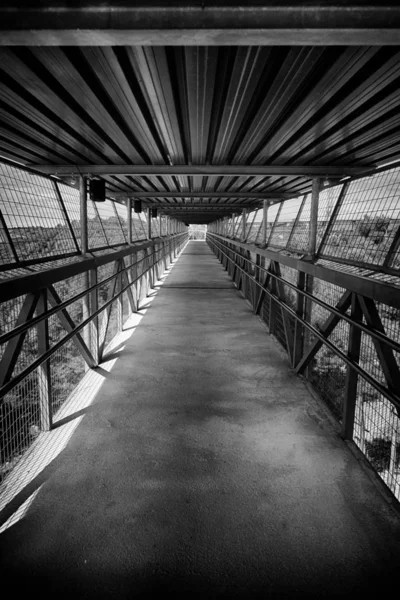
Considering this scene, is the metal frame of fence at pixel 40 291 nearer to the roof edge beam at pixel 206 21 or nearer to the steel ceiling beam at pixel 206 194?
the steel ceiling beam at pixel 206 194

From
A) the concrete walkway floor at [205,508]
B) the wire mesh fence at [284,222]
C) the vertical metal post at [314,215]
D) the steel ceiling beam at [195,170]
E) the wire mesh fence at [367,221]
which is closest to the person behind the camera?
the concrete walkway floor at [205,508]

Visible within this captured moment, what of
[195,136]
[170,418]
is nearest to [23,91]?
[195,136]

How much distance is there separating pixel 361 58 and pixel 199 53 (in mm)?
866

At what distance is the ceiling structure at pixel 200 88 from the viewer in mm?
1440

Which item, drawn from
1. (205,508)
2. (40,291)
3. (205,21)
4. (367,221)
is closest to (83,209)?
(40,291)

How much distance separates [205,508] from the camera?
176cm

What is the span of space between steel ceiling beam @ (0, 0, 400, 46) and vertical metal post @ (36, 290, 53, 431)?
154 cm

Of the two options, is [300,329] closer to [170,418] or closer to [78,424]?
[170,418]

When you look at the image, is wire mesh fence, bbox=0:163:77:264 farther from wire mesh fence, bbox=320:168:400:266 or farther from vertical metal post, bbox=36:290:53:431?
wire mesh fence, bbox=320:168:400:266

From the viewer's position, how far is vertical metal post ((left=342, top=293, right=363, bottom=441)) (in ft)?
7.75

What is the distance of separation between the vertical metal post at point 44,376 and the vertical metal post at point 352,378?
1983mm

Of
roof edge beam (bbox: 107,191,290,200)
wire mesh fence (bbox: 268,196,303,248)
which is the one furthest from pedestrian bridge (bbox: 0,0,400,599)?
wire mesh fence (bbox: 268,196,303,248)

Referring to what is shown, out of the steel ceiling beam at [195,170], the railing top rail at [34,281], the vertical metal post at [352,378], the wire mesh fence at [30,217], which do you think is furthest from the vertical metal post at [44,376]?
the steel ceiling beam at [195,170]

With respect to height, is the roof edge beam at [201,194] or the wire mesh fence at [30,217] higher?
the roof edge beam at [201,194]
